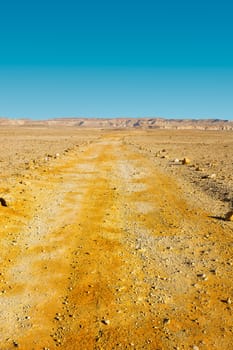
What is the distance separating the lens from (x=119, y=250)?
9.59m

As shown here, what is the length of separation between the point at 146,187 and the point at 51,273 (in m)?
10.9

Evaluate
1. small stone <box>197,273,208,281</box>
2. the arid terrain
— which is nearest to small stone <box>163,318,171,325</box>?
the arid terrain

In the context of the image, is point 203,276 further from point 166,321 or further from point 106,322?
point 106,322

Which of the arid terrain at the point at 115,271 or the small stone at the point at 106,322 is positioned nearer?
the arid terrain at the point at 115,271

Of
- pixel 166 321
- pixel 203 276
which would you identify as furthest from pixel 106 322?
pixel 203 276

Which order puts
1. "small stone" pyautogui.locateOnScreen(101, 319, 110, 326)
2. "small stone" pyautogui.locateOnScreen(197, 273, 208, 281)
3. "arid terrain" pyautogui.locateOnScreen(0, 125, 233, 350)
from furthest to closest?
"small stone" pyautogui.locateOnScreen(197, 273, 208, 281) → "small stone" pyautogui.locateOnScreen(101, 319, 110, 326) → "arid terrain" pyautogui.locateOnScreen(0, 125, 233, 350)

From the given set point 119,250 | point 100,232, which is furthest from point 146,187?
point 119,250

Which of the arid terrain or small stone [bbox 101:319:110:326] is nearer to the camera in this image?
the arid terrain

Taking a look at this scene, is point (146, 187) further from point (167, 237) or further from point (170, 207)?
point (167, 237)

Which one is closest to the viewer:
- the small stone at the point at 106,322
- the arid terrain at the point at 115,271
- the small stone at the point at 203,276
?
the arid terrain at the point at 115,271

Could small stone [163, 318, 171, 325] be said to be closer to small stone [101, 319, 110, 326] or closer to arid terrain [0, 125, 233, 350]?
arid terrain [0, 125, 233, 350]

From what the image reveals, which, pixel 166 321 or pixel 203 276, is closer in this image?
pixel 166 321

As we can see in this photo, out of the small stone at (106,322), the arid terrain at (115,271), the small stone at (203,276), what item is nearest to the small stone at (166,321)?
the arid terrain at (115,271)

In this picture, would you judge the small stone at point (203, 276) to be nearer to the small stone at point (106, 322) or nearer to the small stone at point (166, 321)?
the small stone at point (166, 321)
